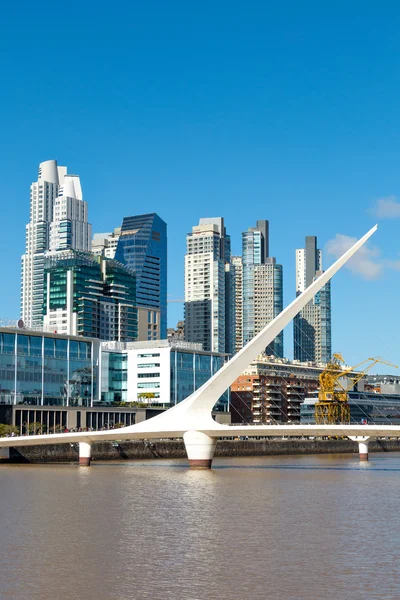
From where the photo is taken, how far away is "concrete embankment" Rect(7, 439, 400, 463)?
57.9m

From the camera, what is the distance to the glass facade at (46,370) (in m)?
71.2

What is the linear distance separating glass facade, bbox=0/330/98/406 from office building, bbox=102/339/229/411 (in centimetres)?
617

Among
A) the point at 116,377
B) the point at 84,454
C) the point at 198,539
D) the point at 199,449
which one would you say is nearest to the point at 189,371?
the point at 116,377

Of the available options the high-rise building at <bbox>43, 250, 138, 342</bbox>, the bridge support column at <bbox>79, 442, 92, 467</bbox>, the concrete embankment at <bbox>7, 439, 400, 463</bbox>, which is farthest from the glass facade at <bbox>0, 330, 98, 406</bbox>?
the high-rise building at <bbox>43, 250, 138, 342</bbox>

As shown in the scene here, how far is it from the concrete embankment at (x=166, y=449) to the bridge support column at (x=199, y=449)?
1192cm

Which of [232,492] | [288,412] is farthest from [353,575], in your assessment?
[288,412]

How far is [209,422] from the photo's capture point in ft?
160

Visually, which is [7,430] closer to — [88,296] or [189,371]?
[189,371]

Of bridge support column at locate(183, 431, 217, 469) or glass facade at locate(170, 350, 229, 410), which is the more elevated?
glass facade at locate(170, 350, 229, 410)

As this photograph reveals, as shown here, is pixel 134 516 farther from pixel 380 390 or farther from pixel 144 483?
pixel 380 390

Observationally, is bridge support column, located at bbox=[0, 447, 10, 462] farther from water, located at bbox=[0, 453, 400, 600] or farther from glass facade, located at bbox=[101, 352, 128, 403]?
glass facade, located at bbox=[101, 352, 128, 403]

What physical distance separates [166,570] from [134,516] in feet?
28.4

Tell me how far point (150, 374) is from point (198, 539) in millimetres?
64807

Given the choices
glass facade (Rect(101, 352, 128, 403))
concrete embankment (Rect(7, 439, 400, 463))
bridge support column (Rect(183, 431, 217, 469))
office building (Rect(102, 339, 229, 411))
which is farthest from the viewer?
office building (Rect(102, 339, 229, 411))
